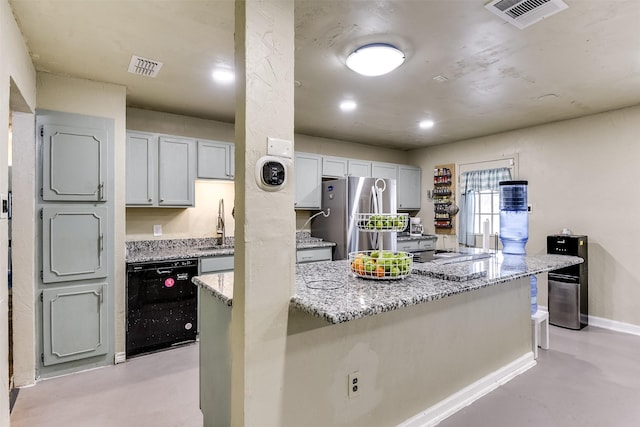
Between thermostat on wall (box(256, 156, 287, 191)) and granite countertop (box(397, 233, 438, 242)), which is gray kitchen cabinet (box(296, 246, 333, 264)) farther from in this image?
thermostat on wall (box(256, 156, 287, 191))

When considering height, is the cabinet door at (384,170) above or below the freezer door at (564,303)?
above

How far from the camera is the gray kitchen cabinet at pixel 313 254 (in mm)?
4117

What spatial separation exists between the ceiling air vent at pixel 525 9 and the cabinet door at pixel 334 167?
301 centimetres

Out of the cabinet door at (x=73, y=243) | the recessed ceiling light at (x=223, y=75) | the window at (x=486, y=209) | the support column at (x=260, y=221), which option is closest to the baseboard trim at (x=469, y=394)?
the support column at (x=260, y=221)

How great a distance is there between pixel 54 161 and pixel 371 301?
280 centimetres

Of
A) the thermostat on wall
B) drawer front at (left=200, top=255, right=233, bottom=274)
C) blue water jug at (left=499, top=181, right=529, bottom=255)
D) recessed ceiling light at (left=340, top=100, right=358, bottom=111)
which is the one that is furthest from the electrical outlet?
recessed ceiling light at (left=340, top=100, right=358, bottom=111)

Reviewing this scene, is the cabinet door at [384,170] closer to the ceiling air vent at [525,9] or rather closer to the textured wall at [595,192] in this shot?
the textured wall at [595,192]

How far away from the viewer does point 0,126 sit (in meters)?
1.69

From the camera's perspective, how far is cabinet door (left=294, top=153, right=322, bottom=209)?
4.49 m

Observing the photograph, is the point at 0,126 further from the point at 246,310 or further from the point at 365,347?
the point at 365,347

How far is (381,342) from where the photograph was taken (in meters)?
1.83

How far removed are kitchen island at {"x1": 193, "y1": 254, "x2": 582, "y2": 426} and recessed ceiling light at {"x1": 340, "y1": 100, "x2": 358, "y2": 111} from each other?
1976mm

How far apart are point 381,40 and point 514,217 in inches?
72.7

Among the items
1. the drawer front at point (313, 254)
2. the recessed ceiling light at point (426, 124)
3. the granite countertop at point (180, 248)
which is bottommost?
the drawer front at point (313, 254)
